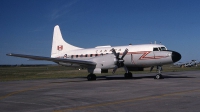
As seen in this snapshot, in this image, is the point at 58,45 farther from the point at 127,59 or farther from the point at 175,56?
the point at 175,56

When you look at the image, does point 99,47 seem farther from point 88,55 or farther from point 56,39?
point 56,39

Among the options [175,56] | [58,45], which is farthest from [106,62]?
[58,45]

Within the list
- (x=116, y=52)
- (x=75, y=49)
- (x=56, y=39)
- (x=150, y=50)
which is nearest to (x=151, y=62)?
(x=150, y=50)

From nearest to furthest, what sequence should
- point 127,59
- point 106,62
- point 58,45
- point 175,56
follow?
point 175,56
point 106,62
point 127,59
point 58,45

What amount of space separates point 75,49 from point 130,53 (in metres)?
9.84

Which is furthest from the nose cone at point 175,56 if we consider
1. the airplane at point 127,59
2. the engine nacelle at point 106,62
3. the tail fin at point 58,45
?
the tail fin at point 58,45

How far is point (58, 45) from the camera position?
34469mm

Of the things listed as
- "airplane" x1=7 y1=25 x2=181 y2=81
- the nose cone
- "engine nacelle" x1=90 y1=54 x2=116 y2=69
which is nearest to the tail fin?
"airplane" x1=7 y1=25 x2=181 y2=81

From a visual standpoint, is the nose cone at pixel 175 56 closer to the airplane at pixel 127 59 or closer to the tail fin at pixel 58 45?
the airplane at pixel 127 59

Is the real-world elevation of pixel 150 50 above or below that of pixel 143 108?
above

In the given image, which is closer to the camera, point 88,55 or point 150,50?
point 150,50

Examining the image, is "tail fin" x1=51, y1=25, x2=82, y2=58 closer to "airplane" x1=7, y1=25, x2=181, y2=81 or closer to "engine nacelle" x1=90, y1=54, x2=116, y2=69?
"airplane" x1=7, y1=25, x2=181, y2=81

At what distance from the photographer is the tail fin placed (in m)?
33.9

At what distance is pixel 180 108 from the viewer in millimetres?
9148
